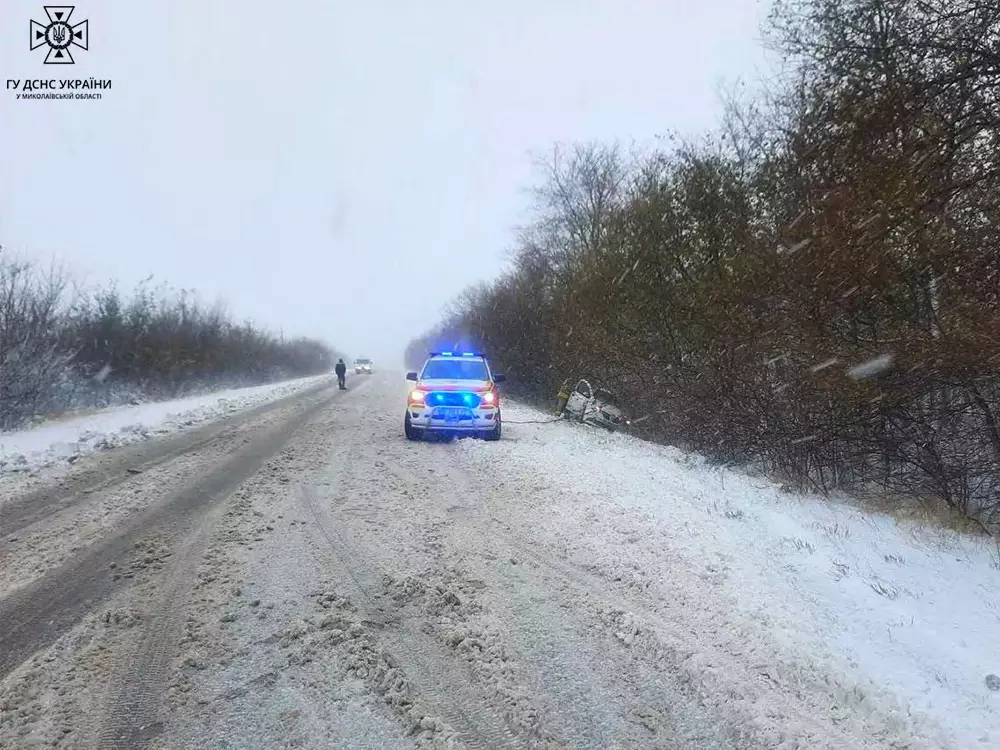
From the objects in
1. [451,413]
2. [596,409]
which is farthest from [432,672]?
[596,409]

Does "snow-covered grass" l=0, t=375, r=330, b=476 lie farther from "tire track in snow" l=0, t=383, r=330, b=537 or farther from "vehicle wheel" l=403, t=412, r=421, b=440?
"vehicle wheel" l=403, t=412, r=421, b=440

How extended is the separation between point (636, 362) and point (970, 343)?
33.8 ft

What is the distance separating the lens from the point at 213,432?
14727 mm

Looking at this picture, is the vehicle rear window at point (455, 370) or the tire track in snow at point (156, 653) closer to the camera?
the tire track in snow at point (156, 653)

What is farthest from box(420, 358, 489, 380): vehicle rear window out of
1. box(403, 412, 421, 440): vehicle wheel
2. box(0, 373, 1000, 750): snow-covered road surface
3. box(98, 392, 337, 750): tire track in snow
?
box(98, 392, 337, 750): tire track in snow

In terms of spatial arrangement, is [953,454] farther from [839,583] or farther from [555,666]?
[555,666]

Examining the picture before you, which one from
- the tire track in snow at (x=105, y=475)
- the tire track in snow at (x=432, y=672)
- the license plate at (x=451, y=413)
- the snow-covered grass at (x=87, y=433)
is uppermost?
the license plate at (x=451, y=413)

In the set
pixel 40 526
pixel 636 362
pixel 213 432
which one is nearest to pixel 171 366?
pixel 213 432

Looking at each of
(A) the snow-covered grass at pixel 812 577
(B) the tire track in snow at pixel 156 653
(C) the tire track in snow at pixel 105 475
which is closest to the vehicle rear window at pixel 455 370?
(C) the tire track in snow at pixel 105 475

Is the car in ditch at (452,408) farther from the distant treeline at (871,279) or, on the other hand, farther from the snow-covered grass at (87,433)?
the snow-covered grass at (87,433)

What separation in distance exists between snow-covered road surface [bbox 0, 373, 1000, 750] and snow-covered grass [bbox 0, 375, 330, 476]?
12.6 feet

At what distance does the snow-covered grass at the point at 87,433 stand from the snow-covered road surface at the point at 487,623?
12.6 feet

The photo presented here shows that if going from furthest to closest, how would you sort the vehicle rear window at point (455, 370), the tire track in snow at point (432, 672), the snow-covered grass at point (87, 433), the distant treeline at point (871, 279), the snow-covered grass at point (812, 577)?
the vehicle rear window at point (455, 370), the snow-covered grass at point (87, 433), the distant treeline at point (871, 279), the snow-covered grass at point (812, 577), the tire track in snow at point (432, 672)

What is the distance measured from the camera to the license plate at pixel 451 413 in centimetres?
1279
